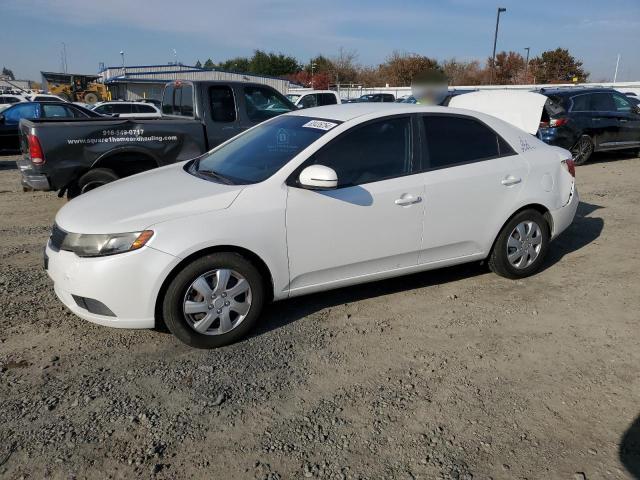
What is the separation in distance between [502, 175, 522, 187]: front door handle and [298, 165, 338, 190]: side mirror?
176 cm

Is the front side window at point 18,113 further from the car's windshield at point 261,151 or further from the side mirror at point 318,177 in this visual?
the side mirror at point 318,177

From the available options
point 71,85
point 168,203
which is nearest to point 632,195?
point 168,203

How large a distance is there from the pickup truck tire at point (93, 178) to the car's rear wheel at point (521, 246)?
470 cm

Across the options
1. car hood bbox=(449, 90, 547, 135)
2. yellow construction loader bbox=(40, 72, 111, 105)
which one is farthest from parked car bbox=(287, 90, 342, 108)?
yellow construction loader bbox=(40, 72, 111, 105)

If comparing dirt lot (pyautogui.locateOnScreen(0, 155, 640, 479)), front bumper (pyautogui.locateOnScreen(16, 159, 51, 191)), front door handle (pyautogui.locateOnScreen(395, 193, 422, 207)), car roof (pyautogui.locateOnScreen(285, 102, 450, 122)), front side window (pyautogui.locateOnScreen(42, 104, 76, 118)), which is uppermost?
car roof (pyautogui.locateOnScreen(285, 102, 450, 122))

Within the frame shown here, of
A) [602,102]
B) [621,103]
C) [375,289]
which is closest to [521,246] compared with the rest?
[375,289]

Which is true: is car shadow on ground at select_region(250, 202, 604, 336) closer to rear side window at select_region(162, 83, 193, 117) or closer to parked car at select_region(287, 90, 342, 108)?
rear side window at select_region(162, 83, 193, 117)

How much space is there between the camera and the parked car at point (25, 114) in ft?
44.7

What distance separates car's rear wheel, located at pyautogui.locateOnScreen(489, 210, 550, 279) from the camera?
4730 millimetres

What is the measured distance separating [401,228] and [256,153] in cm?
134

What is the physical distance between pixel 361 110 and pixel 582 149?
9273 mm

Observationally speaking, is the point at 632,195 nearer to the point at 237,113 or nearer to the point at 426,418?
the point at 237,113

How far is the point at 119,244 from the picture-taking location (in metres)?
3.31

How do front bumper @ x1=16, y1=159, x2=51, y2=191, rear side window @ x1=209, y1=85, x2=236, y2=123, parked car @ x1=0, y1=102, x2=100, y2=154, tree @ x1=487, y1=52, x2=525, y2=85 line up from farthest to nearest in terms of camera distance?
tree @ x1=487, y1=52, x2=525, y2=85 → parked car @ x1=0, y1=102, x2=100, y2=154 → rear side window @ x1=209, y1=85, x2=236, y2=123 → front bumper @ x1=16, y1=159, x2=51, y2=191
